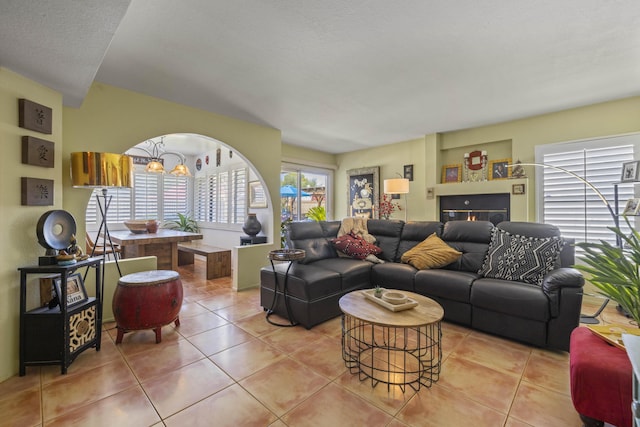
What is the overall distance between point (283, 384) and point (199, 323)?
4.68 feet

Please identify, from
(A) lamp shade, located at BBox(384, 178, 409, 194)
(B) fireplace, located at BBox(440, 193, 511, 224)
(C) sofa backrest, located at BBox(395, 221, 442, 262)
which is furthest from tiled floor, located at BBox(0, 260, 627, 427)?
(A) lamp shade, located at BBox(384, 178, 409, 194)

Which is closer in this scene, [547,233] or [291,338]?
[291,338]

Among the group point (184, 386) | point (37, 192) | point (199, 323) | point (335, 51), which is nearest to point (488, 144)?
point (335, 51)

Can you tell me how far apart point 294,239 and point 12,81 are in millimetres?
2792

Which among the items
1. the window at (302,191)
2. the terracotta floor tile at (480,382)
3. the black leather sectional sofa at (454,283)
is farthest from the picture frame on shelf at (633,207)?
the window at (302,191)

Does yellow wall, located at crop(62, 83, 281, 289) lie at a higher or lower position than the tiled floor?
higher

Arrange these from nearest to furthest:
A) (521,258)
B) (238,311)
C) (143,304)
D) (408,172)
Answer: (143,304), (521,258), (238,311), (408,172)

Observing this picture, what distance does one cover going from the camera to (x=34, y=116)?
2090 millimetres

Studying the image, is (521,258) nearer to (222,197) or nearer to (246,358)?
(246,358)

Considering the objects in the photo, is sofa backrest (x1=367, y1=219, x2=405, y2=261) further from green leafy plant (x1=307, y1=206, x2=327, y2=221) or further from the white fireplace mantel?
green leafy plant (x1=307, y1=206, x2=327, y2=221)

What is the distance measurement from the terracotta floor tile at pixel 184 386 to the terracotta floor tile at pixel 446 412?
3.88ft

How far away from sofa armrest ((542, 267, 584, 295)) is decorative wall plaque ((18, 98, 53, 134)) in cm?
424

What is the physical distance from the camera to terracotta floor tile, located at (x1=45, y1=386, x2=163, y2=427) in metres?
1.53

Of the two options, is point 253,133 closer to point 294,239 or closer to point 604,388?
point 294,239
